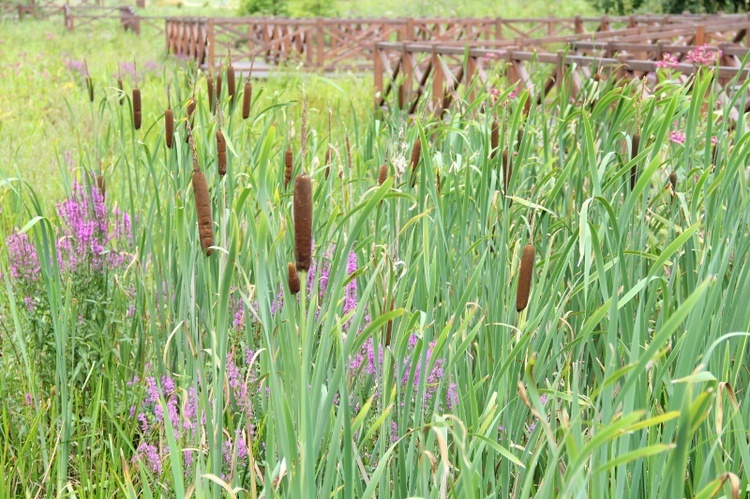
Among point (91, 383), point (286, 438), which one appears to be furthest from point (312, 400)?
point (91, 383)

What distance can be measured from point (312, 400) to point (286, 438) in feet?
0.24

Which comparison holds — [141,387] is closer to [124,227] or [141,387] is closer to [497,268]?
[124,227]

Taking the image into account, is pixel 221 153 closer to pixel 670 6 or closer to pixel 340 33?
pixel 340 33

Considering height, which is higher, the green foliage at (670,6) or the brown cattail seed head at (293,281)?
the green foliage at (670,6)

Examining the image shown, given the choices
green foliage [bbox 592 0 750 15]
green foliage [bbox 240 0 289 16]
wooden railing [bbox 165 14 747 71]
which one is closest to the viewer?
wooden railing [bbox 165 14 747 71]

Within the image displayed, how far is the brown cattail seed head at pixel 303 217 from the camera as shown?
876mm

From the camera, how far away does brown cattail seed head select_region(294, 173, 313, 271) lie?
88 centimetres

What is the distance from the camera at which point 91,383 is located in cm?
207

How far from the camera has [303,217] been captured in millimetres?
875

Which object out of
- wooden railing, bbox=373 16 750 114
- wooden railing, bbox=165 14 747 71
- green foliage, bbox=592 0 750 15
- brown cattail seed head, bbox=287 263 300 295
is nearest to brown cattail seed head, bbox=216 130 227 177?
brown cattail seed head, bbox=287 263 300 295

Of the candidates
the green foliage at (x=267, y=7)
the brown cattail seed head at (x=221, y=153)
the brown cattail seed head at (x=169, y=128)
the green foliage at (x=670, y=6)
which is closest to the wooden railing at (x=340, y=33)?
the green foliage at (x=670, y=6)

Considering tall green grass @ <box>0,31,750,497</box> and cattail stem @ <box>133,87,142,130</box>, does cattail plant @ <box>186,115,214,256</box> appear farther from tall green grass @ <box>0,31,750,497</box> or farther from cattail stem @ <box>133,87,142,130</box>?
cattail stem @ <box>133,87,142,130</box>

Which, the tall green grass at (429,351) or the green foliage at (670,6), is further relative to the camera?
the green foliage at (670,6)

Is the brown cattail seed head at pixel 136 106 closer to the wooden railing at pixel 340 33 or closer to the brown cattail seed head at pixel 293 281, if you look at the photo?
the brown cattail seed head at pixel 293 281
